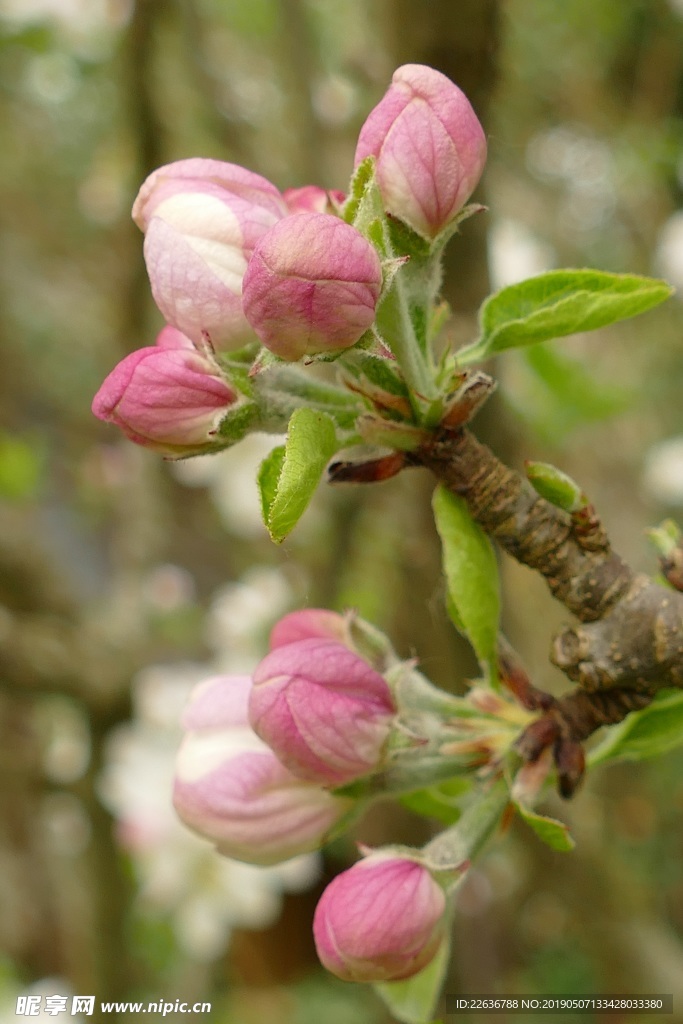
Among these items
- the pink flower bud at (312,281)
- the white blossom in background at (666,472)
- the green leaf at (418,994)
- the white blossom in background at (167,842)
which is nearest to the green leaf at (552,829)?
the green leaf at (418,994)

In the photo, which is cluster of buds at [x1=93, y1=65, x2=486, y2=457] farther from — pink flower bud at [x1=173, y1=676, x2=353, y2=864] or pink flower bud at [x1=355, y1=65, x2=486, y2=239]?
pink flower bud at [x1=173, y1=676, x2=353, y2=864]

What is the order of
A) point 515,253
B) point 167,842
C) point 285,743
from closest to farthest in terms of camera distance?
1. point 285,743
2. point 167,842
3. point 515,253

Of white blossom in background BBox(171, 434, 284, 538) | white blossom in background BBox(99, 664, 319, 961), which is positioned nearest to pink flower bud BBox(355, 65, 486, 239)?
white blossom in background BBox(99, 664, 319, 961)

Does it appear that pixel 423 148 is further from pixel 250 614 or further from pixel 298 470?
pixel 250 614

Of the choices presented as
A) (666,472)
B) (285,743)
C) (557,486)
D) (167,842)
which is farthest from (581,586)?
(666,472)

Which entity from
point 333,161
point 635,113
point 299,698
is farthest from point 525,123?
point 299,698

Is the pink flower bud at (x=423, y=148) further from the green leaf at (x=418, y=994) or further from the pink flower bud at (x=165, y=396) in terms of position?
the green leaf at (x=418, y=994)
